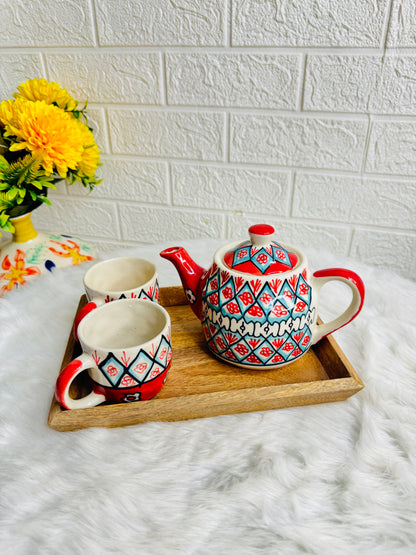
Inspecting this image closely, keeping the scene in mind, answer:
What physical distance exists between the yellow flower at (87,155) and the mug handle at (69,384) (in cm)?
48

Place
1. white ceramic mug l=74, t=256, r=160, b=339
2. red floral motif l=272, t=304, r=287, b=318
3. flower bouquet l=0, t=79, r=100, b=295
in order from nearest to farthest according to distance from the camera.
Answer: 1. red floral motif l=272, t=304, r=287, b=318
2. white ceramic mug l=74, t=256, r=160, b=339
3. flower bouquet l=0, t=79, r=100, b=295

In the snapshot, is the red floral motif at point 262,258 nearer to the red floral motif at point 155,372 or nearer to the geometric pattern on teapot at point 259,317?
the geometric pattern on teapot at point 259,317

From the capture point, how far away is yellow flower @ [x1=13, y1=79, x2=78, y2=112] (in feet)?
2.50

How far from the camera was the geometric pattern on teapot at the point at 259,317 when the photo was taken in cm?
48

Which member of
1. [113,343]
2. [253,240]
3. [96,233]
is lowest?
[96,233]

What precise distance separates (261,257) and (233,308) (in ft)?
0.22

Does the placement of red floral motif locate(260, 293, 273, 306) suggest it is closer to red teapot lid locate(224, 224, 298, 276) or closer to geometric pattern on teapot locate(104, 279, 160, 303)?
red teapot lid locate(224, 224, 298, 276)

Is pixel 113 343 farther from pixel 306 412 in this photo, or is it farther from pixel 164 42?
pixel 164 42

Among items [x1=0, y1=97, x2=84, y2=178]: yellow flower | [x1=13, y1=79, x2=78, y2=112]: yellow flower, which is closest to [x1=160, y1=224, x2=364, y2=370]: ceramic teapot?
[x1=0, y1=97, x2=84, y2=178]: yellow flower

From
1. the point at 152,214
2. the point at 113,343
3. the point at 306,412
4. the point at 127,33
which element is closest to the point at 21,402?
the point at 113,343

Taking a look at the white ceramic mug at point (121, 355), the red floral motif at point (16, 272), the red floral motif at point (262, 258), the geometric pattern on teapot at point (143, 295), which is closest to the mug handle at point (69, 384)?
the white ceramic mug at point (121, 355)

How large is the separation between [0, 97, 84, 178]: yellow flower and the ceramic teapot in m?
0.37

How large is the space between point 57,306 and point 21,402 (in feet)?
0.70

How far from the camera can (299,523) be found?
1.24ft
